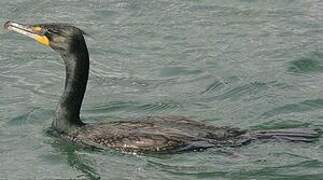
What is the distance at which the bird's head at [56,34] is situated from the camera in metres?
11.4

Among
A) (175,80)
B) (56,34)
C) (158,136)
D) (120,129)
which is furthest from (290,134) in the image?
(175,80)

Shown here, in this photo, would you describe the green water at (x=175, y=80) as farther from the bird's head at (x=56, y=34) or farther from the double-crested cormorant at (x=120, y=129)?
the bird's head at (x=56, y=34)

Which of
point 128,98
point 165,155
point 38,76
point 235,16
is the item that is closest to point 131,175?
point 165,155

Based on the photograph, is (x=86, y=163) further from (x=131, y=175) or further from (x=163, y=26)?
(x=163, y=26)

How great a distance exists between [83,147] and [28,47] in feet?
14.9

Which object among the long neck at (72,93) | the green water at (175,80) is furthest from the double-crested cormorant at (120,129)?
the green water at (175,80)

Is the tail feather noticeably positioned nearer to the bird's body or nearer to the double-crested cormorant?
the double-crested cormorant

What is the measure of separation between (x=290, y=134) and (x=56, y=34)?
9.61 feet

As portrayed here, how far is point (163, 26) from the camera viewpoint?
1647cm

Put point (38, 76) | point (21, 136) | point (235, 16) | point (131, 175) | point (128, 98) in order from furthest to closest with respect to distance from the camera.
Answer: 1. point (235, 16)
2. point (38, 76)
3. point (128, 98)
4. point (21, 136)
5. point (131, 175)

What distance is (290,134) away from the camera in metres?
11.5

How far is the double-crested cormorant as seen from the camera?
11.2 m

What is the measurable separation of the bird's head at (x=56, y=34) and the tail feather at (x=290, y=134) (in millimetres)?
2327

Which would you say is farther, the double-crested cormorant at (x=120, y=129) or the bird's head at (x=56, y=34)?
the bird's head at (x=56, y=34)
